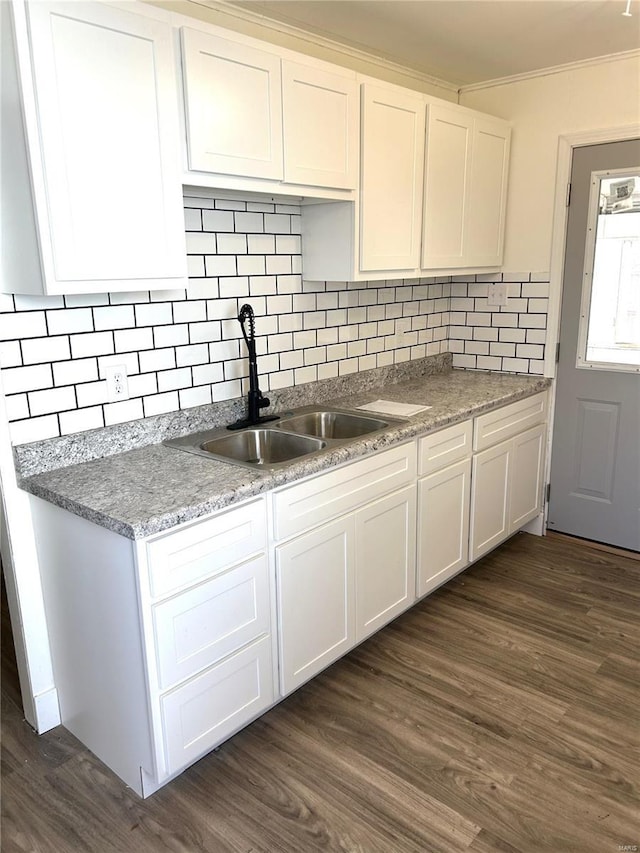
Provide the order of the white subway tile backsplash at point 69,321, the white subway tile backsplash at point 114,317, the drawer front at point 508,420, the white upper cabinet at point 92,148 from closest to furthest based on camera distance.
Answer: the white upper cabinet at point 92,148
the white subway tile backsplash at point 69,321
the white subway tile backsplash at point 114,317
the drawer front at point 508,420

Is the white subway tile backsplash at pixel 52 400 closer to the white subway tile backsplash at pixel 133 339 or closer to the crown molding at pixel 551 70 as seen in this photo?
the white subway tile backsplash at pixel 133 339

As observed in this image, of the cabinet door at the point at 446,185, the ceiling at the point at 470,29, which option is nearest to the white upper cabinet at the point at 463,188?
the cabinet door at the point at 446,185

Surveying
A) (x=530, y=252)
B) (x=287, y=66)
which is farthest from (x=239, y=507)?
(x=530, y=252)

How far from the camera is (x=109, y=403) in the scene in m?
2.20

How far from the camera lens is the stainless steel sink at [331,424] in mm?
2703

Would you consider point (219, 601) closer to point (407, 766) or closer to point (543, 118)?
point (407, 766)

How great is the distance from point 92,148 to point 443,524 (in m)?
2.03

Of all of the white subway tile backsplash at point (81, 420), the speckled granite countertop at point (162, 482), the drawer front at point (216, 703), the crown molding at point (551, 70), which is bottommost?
the drawer front at point (216, 703)

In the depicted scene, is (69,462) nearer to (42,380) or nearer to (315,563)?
(42,380)

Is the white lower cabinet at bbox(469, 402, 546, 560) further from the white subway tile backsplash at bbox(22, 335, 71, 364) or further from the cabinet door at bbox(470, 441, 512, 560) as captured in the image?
the white subway tile backsplash at bbox(22, 335, 71, 364)

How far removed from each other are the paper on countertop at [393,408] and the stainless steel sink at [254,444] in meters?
0.48

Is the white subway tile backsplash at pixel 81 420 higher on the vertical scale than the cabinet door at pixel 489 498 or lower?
higher

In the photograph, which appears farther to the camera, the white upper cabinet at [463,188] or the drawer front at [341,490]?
the white upper cabinet at [463,188]

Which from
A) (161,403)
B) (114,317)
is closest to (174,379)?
(161,403)
